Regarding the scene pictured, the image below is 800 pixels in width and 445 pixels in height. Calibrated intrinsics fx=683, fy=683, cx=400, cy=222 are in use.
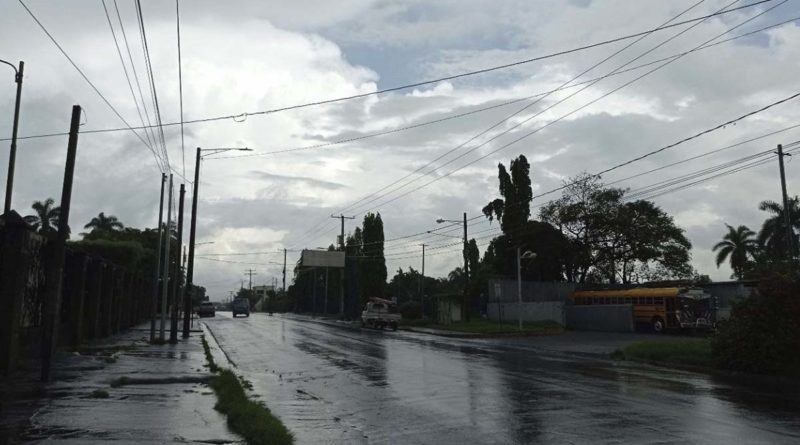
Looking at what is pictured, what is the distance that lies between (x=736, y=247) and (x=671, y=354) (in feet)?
173

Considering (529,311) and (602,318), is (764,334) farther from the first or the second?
(529,311)

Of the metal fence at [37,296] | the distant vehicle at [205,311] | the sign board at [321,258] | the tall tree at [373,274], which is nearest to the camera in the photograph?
the metal fence at [37,296]

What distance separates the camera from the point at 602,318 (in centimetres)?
4359

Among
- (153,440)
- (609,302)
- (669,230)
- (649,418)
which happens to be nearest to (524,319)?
(609,302)

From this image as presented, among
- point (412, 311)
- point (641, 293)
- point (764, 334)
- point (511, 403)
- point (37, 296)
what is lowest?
point (511, 403)

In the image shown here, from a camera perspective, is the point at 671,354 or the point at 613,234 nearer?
the point at 671,354

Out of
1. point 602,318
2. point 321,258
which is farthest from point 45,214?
point 602,318

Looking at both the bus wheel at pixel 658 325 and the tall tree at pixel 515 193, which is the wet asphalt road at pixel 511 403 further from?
the tall tree at pixel 515 193

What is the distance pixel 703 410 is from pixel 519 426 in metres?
3.70

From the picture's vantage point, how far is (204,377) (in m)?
15.2

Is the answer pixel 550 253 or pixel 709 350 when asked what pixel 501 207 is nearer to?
pixel 550 253

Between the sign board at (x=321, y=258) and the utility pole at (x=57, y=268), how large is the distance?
195 feet

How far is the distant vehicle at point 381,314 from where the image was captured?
4831 centimetres

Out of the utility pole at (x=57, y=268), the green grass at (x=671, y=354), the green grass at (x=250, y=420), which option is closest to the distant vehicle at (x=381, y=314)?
the green grass at (x=671, y=354)
